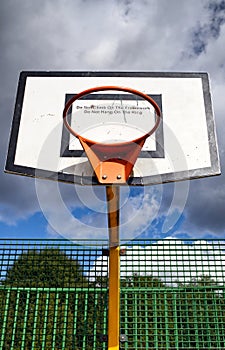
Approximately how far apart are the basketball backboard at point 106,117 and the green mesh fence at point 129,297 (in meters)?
1.62

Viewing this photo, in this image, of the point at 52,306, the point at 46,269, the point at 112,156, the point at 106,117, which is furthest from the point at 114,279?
the point at 52,306

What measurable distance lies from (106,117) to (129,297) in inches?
85.6

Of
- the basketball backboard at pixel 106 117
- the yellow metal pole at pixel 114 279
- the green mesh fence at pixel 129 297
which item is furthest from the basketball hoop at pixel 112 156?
the green mesh fence at pixel 129 297

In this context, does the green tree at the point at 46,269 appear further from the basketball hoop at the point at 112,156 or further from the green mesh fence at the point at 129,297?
the basketball hoop at the point at 112,156

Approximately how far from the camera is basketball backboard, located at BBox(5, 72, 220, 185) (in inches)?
95.0

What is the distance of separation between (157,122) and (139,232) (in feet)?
2.59

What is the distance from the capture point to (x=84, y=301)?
386 centimetres

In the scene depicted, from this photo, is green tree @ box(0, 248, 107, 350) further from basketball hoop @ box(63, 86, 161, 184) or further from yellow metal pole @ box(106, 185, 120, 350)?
basketball hoop @ box(63, 86, 161, 184)

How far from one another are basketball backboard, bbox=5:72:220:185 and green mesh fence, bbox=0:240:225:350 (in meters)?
1.62

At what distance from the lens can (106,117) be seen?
101 inches

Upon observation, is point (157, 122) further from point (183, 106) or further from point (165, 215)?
point (165, 215)

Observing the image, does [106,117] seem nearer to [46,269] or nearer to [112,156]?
[112,156]

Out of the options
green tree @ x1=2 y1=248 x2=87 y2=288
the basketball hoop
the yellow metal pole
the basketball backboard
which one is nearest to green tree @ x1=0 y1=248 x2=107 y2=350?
green tree @ x1=2 y1=248 x2=87 y2=288

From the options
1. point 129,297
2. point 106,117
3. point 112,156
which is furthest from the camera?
point 129,297
